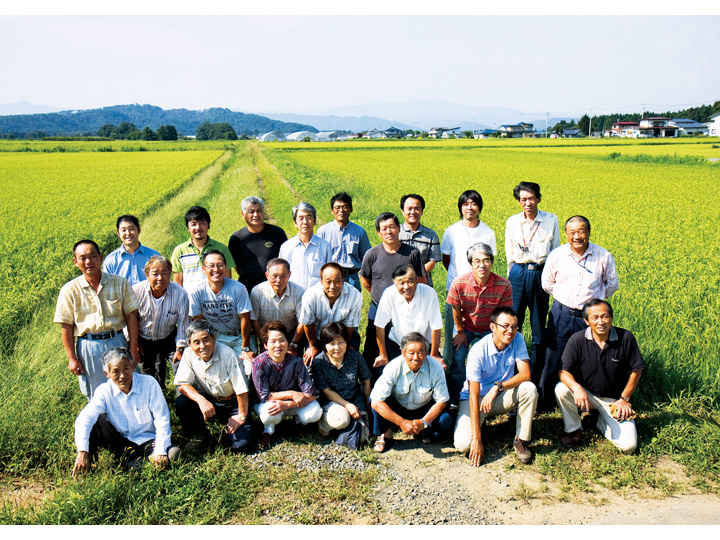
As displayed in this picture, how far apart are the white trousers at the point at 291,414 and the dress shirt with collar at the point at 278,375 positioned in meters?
0.10

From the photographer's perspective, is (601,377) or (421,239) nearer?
(601,377)

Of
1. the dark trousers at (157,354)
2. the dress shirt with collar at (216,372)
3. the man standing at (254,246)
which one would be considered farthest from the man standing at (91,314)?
the man standing at (254,246)

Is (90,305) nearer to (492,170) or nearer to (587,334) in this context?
(587,334)

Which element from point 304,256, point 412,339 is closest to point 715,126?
point 304,256

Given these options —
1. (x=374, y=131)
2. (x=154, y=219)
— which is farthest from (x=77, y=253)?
(x=374, y=131)

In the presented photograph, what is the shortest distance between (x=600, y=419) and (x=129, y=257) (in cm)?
548

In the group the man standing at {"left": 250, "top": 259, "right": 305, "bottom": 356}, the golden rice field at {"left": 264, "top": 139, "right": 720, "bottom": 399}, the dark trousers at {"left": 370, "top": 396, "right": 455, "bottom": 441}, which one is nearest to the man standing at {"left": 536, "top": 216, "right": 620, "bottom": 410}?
the golden rice field at {"left": 264, "top": 139, "right": 720, "bottom": 399}

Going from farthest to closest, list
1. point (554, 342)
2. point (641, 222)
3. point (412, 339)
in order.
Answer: point (641, 222), point (554, 342), point (412, 339)

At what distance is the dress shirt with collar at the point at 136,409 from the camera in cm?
437

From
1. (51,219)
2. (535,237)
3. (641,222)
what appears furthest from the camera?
(51,219)

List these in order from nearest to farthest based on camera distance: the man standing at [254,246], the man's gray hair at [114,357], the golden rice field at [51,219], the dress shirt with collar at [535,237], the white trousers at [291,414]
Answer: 1. the man's gray hair at [114,357]
2. the white trousers at [291,414]
3. the dress shirt with collar at [535,237]
4. the man standing at [254,246]
5. the golden rice field at [51,219]

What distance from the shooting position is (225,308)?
17.8 ft

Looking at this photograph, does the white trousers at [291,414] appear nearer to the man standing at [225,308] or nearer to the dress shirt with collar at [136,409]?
the man standing at [225,308]

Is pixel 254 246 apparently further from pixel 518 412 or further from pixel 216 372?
pixel 518 412
